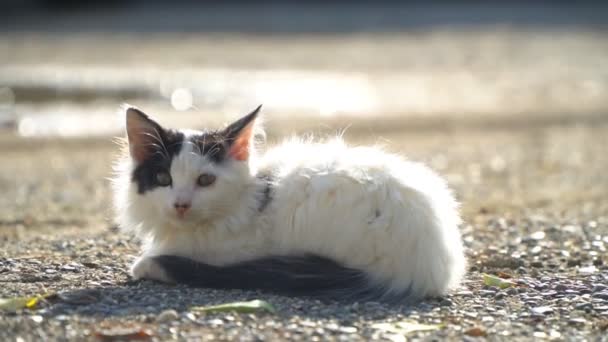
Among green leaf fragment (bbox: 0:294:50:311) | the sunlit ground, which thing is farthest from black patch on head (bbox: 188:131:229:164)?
the sunlit ground

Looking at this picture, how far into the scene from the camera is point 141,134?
5.65m

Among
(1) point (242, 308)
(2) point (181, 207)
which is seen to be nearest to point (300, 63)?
(2) point (181, 207)

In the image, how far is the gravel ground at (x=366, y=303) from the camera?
476 centimetres

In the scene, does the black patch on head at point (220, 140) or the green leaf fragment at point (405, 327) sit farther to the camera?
the black patch on head at point (220, 140)

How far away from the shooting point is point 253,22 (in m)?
32.8

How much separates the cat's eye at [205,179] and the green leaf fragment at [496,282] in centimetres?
187

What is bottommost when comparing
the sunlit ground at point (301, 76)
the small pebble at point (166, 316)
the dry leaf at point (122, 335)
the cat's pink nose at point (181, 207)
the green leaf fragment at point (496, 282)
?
the dry leaf at point (122, 335)

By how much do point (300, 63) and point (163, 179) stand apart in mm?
18099

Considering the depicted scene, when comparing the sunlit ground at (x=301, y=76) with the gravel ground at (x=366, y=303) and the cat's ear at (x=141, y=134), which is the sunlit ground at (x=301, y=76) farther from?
the cat's ear at (x=141, y=134)

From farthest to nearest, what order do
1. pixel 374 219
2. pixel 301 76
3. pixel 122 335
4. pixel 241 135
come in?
pixel 301 76 → pixel 241 135 → pixel 374 219 → pixel 122 335

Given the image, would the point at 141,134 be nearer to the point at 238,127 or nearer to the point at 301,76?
the point at 238,127

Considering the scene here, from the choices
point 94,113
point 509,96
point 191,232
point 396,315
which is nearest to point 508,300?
point 396,315

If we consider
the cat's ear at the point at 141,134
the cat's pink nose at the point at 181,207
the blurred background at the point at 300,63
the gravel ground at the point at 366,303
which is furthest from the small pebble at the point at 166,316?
the blurred background at the point at 300,63

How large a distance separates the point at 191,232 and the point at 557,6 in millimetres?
34016
